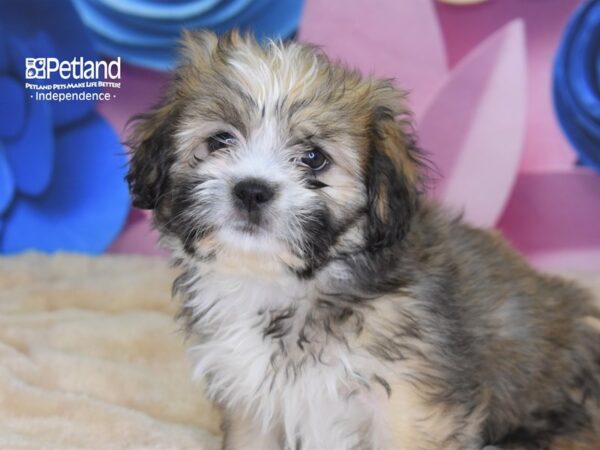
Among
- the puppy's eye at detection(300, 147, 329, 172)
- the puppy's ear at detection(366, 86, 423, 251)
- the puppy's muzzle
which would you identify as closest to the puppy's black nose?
the puppy's muzzle

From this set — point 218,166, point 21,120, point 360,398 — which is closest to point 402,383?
point 360,398

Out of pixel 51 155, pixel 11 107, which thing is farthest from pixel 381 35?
pixel 11 107

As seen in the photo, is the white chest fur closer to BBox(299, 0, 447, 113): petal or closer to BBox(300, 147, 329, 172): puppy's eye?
BBox(300, 147, 329, 172): puppy's eye

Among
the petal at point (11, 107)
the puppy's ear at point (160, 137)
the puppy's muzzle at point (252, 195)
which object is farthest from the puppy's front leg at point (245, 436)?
the petal at point (11, 107)

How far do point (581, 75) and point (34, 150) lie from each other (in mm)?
2960

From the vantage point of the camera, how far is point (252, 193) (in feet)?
7.58

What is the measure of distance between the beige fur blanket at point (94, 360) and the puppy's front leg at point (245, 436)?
0.54 ft

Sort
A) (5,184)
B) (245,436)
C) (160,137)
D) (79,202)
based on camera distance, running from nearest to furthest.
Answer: (160,137) → (245,436) → (5,184) → (79,202)

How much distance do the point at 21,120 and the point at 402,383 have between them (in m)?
2.97

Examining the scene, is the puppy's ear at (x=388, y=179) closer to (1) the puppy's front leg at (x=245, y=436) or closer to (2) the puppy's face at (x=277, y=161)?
(2) the puppy's face at (x=277, y=161)

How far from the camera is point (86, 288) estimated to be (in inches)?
171

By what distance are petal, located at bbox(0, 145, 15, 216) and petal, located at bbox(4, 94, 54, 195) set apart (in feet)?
0.09

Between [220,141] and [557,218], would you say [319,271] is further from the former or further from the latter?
[557,218]

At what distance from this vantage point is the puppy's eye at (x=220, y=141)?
2520 mm
